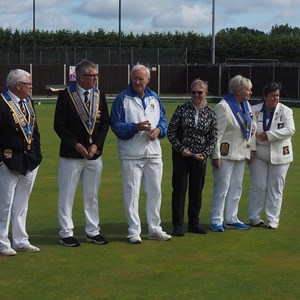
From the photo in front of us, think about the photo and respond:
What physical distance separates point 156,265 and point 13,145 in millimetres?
1659

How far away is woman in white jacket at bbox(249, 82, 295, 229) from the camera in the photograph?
803 centimetres

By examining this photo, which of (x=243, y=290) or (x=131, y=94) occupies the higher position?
(x=131, y=94)

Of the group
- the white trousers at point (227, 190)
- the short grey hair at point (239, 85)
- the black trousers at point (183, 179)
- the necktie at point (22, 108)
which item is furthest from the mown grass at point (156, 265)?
the short grey hair at point (239, 85)

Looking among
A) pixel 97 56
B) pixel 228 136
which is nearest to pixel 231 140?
pixel 228 136

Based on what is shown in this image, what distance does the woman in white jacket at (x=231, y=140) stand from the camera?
7.86 metres

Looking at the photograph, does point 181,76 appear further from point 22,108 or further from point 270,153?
point 22,108

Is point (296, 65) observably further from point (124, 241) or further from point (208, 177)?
point (124, 241)

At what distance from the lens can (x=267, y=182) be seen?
8234 millimetres

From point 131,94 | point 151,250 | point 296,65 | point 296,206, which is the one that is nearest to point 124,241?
point 151,250

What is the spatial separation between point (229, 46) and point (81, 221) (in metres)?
52.9

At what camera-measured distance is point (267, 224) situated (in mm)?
8281

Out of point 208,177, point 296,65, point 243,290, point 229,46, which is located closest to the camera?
point 243,290

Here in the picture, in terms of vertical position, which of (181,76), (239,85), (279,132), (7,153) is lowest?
(7,153)

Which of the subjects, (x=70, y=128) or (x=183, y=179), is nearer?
(x=70, y=128)
